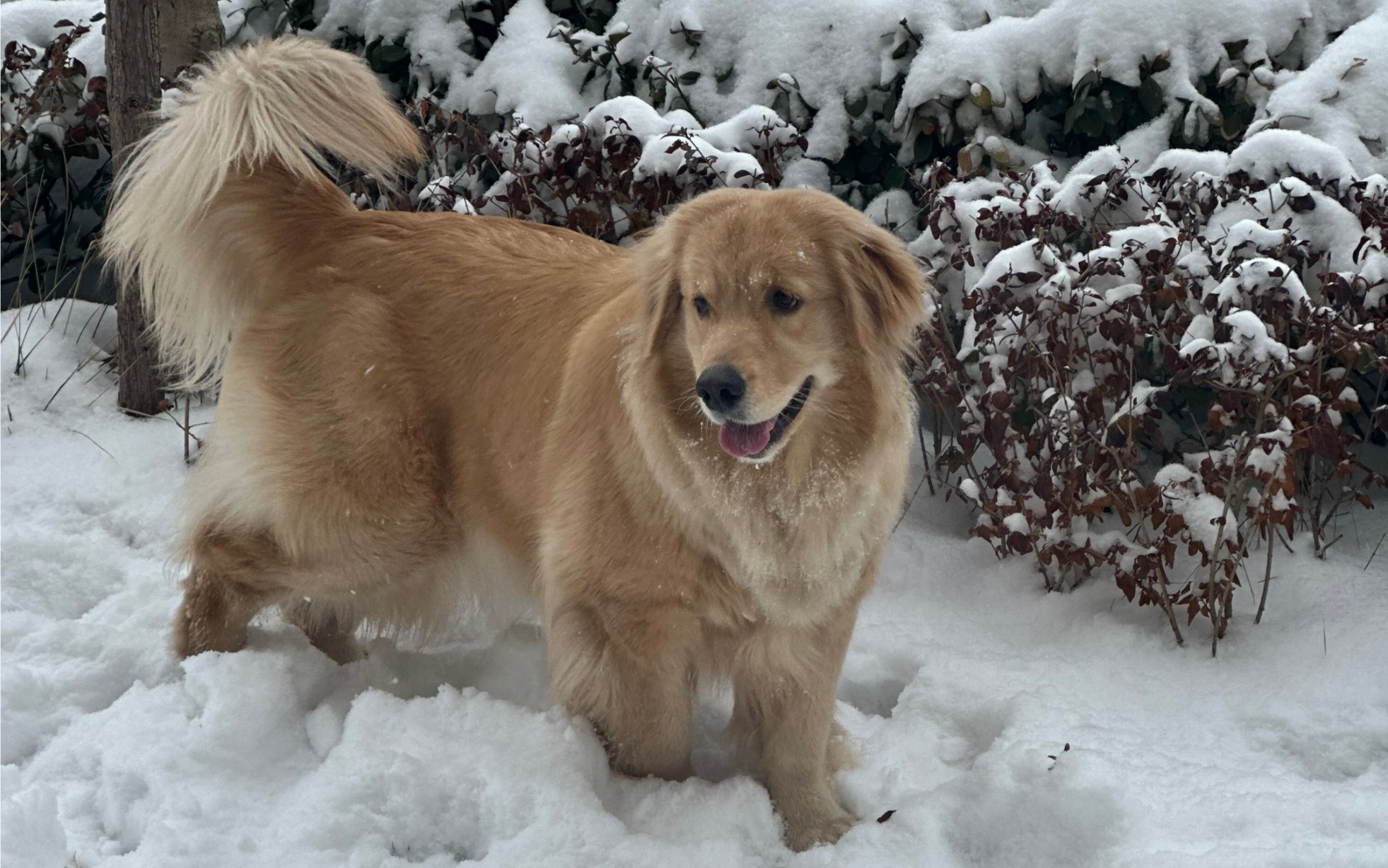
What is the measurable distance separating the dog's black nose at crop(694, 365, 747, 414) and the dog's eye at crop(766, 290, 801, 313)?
23 cm

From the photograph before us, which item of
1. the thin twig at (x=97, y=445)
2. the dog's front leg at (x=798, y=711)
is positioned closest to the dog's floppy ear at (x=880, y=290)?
the dog's front leg at (x=798, y=711)

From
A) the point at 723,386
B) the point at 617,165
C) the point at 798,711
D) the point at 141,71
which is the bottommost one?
the point at 798,711

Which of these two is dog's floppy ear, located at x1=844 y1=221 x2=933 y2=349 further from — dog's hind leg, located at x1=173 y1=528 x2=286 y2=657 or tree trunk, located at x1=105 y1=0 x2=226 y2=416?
tree trunk, located at x1=105 y1=0 x2=226 y2=416

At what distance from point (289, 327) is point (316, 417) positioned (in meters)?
0.28

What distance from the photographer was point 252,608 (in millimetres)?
3143

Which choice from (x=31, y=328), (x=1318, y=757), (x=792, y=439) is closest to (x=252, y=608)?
(x=792, y=439)

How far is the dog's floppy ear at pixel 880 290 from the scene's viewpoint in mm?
2441

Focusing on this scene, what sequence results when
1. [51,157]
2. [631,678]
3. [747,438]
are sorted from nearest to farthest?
[747,438]
[631,678]
[51,157]

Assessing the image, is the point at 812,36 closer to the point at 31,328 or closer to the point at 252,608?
the point at 252,608

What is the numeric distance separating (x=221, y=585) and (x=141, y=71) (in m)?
2.26

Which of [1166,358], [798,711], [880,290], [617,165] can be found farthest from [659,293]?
[617,165]

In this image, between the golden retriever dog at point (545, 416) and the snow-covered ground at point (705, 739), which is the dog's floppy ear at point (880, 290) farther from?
the snow-covered ground at point (705, 739)

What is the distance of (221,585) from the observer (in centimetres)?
309

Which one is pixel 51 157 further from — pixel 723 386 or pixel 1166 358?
pixel 1166 358
